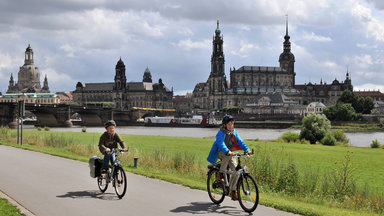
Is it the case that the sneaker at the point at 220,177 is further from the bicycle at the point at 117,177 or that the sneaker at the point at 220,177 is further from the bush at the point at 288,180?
the bush at the point at 288,180

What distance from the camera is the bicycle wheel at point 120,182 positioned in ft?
30.4

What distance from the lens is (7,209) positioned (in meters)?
8.16

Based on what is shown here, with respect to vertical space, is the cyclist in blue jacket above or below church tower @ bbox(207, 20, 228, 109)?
below

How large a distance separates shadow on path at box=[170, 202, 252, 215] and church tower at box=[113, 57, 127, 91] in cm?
18731

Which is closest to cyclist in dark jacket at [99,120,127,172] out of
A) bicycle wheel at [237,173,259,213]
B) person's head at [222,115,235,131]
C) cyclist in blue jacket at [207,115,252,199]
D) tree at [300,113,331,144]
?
cyclist in blue jacket at [207,115,252,199]

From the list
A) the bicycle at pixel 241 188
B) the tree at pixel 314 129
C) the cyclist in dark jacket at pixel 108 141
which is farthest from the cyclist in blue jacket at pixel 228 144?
the tree at pixel 314 129

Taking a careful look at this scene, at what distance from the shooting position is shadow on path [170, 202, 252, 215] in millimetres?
8109

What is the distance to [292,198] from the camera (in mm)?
10375

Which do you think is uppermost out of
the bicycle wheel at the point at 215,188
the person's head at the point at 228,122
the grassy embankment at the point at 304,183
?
the person's head at the point at 228,122

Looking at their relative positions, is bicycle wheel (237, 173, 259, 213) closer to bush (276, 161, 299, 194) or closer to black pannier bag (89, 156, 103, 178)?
black pannier bag (89, 156, 103, 178)

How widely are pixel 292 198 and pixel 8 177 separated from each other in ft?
23.5

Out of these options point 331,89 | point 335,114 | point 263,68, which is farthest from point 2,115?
point 331,89

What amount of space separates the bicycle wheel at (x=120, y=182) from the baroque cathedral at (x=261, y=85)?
168 meters

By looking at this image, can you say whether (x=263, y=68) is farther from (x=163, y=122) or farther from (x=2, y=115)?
(x=2, y=115)
